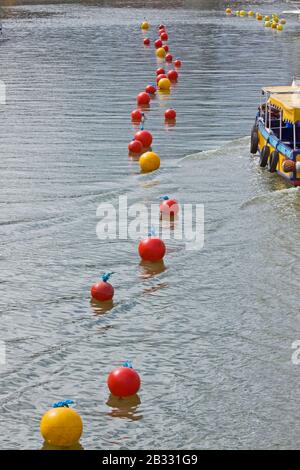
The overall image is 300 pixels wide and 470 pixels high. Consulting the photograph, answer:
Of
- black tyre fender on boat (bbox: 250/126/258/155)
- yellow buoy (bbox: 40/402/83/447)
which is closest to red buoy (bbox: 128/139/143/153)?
black tyre fender on boat (bbox: 250/126/258/155)

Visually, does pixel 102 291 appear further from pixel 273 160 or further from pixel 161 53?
pixel 161 53

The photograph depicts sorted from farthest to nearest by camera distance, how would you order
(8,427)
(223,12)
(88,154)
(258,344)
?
(223,12) < (88,154) < (258,344) < (8,427)

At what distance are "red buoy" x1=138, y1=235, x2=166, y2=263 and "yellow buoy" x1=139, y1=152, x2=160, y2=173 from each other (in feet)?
25.5

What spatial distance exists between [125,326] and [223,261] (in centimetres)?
413

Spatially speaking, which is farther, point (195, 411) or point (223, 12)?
point (223, 12)

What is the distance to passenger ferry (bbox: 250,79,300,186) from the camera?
86.3 ft

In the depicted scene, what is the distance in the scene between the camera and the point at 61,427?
13367mm

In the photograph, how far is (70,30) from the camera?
7162 centimetres

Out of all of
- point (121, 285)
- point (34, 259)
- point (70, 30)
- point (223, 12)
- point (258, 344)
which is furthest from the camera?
point (223, 12)

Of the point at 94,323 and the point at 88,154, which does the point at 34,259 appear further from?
the point at 88,154

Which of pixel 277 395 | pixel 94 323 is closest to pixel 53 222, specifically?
pixel 94 323

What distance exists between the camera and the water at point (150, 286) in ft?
47.3

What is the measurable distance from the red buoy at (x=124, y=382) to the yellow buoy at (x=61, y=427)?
1.26m

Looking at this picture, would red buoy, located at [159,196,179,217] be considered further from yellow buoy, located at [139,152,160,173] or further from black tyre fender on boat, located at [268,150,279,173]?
black tyre fender on boat, located at [268,150,279,173]
